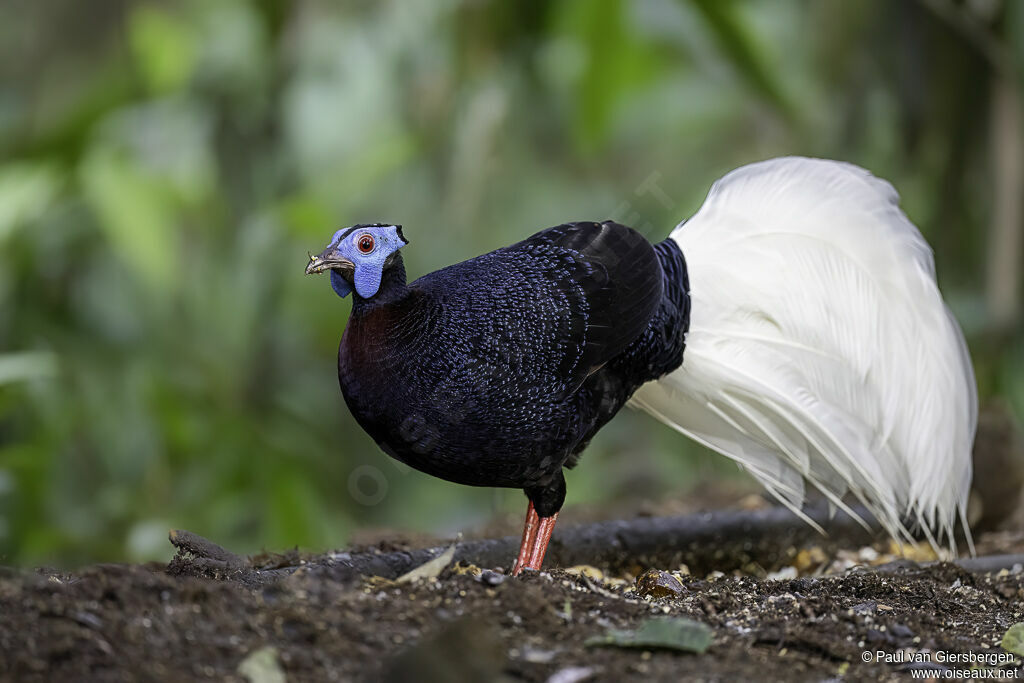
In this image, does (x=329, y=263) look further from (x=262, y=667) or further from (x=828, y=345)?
(x=828, y=345)

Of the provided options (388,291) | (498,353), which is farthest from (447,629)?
(388,291)

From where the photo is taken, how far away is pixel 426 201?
7.80 metres

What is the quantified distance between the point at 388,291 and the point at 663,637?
4.35ft

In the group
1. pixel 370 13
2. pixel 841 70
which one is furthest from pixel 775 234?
pixel 370 13

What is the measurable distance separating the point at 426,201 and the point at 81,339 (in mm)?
2725

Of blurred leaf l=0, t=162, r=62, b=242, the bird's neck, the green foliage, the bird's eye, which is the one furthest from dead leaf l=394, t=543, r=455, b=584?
blurred leaf l=0, t=162, r=62, b=242

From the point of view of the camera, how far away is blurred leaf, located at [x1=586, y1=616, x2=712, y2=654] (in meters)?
2.11

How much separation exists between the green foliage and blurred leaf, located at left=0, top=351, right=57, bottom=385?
2cm

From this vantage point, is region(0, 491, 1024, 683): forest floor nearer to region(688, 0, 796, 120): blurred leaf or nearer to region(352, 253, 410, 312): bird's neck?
region(352, 253, 410, 312): bird's neck

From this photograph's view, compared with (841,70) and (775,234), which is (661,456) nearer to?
(841,70)

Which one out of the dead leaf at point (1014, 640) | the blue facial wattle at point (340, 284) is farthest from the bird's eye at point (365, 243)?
the dead leaf at point (1014, 640)

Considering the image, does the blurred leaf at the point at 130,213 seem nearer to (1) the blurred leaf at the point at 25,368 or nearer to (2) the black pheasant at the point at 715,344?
(1) the blurred leaf at the point at 25,368

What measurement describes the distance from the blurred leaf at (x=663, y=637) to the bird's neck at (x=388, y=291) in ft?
3.99

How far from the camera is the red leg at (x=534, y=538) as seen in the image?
11.2 ft
